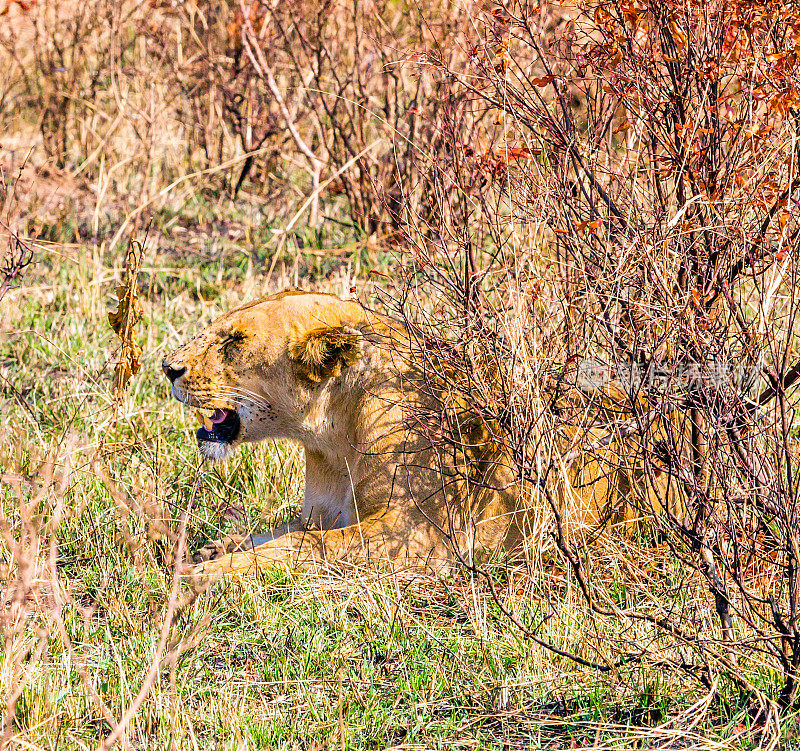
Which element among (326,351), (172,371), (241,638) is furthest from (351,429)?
(241,638)

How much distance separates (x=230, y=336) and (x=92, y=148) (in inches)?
208

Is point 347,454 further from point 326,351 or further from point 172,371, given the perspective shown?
point 172,371

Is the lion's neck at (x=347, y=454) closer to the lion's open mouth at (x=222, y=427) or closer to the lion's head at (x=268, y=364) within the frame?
the lion's head at (x=268, y=364)

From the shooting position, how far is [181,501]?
4.23 meters

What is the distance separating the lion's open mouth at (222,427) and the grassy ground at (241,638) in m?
0.36

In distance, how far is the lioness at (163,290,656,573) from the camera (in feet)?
11.7

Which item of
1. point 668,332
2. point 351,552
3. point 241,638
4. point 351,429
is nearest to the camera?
point 668,332

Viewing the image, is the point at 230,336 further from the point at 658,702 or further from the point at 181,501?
the point at 658,702

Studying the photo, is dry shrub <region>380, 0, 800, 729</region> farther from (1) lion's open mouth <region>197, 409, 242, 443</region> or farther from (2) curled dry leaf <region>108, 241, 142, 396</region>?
(2) curled dry leaf <region>108, 241, 142, 396</region>

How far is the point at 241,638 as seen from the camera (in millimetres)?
3213

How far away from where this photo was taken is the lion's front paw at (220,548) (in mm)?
3912

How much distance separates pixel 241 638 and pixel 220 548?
2.32ft

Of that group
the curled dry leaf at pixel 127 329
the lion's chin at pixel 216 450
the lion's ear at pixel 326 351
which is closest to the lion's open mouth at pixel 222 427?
the lion's chin at pixel 216 450

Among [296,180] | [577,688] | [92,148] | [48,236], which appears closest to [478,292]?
[577,688]
